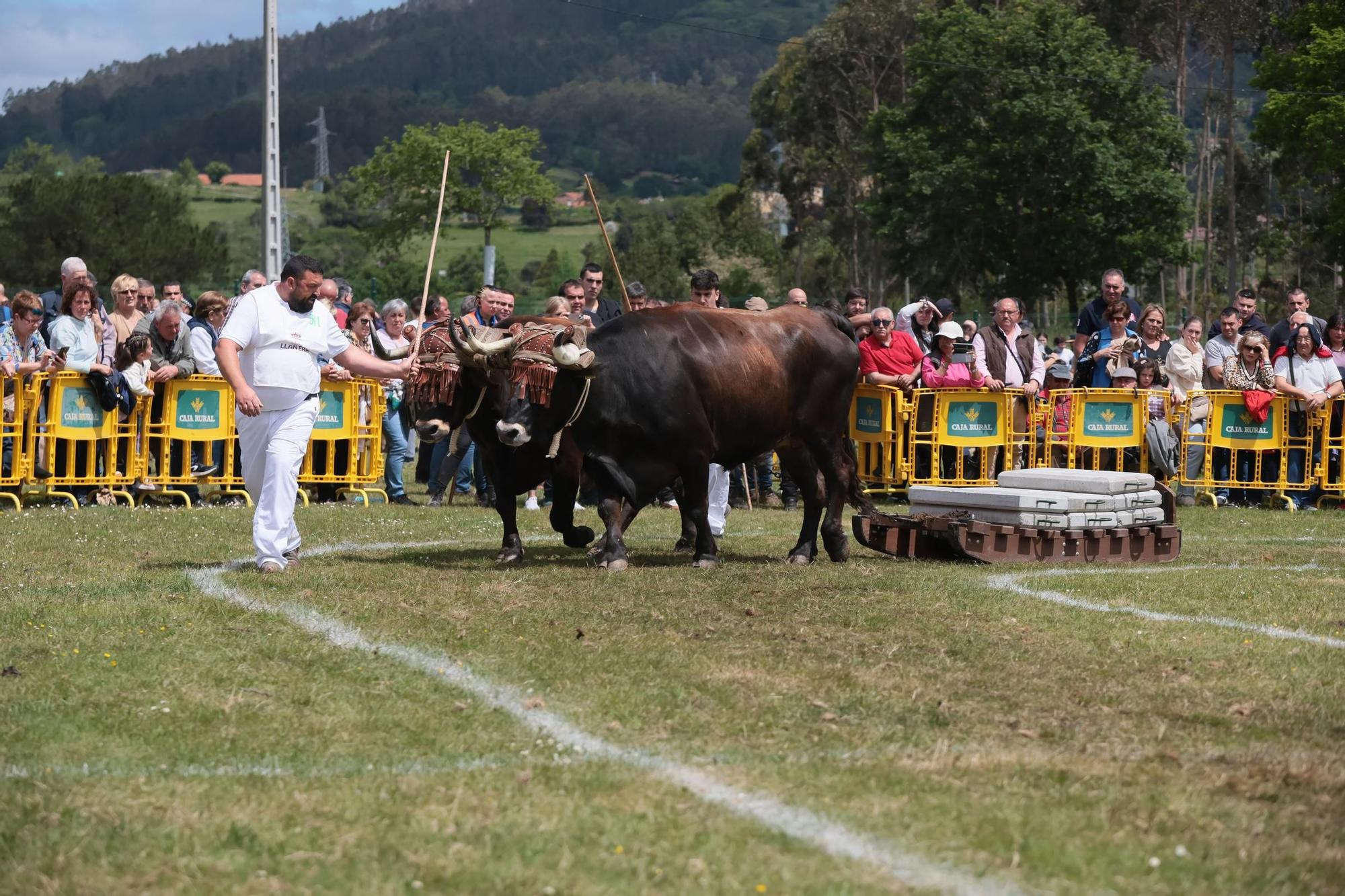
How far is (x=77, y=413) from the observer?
17.0 meters

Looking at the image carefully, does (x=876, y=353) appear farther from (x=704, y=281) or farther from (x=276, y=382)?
(x=276, y=382)

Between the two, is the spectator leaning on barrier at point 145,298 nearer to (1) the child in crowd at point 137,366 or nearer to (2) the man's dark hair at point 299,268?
(1) the child in crowd at point 137,366

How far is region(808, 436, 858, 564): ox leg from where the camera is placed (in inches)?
503

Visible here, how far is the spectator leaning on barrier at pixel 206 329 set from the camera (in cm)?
1758

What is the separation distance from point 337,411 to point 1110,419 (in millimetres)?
8235

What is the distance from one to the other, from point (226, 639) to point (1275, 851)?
5.22 meters

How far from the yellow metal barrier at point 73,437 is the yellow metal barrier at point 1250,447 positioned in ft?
36.6

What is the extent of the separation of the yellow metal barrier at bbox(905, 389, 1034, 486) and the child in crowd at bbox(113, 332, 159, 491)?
A: 7858 millimetres

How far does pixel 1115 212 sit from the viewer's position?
5741 centimetres

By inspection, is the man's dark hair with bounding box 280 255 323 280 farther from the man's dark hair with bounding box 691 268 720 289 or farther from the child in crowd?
the child in crowd

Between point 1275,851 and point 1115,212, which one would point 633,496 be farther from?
point 1115,212

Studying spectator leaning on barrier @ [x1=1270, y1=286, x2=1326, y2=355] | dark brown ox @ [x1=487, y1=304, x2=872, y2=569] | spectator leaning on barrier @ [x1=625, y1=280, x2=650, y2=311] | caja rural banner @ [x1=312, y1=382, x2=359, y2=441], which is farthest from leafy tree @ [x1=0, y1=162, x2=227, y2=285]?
dark brown ox @ [x1=487, y1=304, x2=872, y2=569]

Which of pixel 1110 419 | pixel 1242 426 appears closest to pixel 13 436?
pixel 1110 419

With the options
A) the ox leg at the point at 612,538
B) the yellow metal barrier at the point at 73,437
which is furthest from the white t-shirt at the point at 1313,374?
the yellow metal barrier at the point at 73,437
